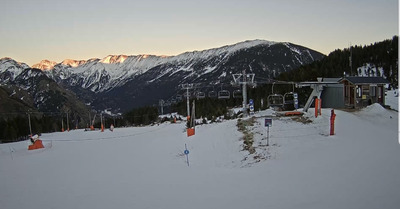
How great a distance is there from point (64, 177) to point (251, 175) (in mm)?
11809

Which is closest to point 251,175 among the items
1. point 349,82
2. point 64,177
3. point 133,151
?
point 64,177

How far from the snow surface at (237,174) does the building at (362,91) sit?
265 inches

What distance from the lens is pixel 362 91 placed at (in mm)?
31641

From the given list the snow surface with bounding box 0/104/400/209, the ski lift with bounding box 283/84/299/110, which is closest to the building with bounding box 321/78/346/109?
the ski lift with bounding box 283/84/299/110

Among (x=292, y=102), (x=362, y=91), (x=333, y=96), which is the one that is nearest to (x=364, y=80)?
(x=362, y=91)

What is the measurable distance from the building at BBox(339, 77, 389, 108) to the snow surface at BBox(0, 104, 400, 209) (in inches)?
265

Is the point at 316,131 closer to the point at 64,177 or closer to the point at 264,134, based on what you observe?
the point at 264,134

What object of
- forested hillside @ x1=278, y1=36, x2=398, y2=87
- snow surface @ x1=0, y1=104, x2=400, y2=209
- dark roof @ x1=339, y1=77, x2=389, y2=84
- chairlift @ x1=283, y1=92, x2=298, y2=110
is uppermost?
forested hillside @ x1=278, y1=36, x2=398, y2=87

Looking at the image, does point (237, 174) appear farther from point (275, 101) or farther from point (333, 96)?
point (333, 96)

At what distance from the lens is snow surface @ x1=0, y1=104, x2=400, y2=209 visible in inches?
424

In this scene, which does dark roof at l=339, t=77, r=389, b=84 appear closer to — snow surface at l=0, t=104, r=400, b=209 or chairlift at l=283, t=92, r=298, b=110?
chairlift at l=283, t=92, r=298, b=110

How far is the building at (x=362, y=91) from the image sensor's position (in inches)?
1222

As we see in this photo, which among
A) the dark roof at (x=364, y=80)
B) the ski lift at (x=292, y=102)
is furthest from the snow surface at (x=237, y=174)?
the dark roof at (x=364, y=80)

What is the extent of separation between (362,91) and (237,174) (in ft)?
77.5
